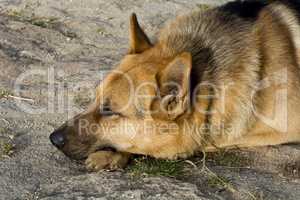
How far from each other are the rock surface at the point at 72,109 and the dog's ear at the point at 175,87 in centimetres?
51

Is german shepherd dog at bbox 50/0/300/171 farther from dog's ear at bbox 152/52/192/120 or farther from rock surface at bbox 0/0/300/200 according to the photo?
rock surface at bbox 0/0/300/200

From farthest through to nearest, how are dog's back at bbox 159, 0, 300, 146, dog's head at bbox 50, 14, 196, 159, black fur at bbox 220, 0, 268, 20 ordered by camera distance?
black fur at bbox 220, 0, 268, 20, dog's back at bbox 159, 0, 300, 146, dog's head at bbox 50, 14, 196, 159

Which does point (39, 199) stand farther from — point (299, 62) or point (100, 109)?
point (299, 62)

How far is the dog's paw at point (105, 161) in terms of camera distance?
4.23 metres

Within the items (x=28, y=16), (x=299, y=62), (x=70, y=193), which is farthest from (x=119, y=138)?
(x=28, y=16)

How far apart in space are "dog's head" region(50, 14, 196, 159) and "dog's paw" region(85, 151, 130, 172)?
0.06 metres

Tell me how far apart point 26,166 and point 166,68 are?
128cm

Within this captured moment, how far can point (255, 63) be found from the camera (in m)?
4.41

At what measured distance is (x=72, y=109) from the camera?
5160 millimetres

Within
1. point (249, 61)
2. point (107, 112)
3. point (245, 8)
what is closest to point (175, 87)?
point (107, 112)

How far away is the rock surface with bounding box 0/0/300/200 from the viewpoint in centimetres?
393

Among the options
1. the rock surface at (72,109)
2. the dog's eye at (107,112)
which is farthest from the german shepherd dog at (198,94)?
the rock surface at (72,109)

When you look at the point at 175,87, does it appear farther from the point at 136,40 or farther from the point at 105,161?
the point at 105,161

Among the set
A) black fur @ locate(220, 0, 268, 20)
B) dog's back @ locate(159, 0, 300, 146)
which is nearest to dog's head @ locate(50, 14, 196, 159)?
dog's back @ locate(159, 0, 300, 146)
